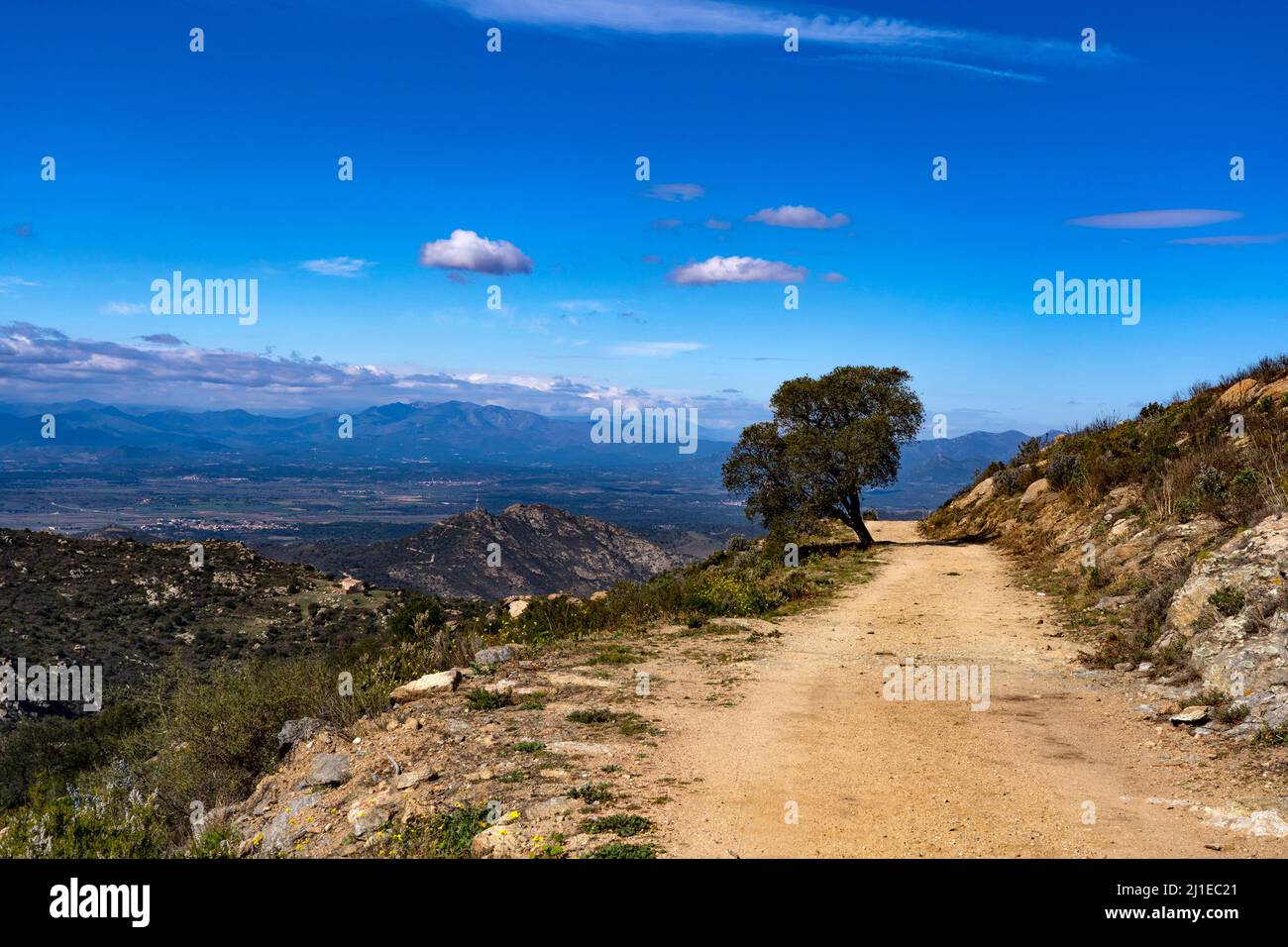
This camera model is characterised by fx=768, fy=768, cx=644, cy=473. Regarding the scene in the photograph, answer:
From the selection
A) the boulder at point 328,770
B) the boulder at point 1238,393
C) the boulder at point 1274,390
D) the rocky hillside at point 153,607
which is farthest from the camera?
the rocky hillside at point 153,607

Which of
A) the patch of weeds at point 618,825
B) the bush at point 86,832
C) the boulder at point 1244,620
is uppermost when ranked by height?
the boulder at point 1244,620

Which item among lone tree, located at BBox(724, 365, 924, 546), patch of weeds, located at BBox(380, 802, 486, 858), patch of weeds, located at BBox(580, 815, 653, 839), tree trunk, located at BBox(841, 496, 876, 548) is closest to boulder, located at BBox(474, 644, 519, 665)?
patch of weeds, located at BBox(380, 802, 486, 858)

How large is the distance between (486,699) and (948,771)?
586cm

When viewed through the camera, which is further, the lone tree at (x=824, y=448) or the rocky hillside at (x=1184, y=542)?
the lone tree at (x=824, y=448)

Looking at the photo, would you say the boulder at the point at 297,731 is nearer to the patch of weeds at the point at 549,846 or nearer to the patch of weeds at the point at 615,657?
the patch of weeds at the point at 615,657

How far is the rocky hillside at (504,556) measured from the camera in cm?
10388

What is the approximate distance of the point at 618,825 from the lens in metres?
6.60

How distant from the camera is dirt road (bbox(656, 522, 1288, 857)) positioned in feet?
20.2

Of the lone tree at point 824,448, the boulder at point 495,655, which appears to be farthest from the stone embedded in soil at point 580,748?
the lone tree at point 824,448

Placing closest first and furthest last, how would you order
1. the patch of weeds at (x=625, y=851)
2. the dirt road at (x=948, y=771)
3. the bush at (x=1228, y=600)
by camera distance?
the patch of weeds at (x=625, y=851)
the dirt road at (x=948, y=771)
the bush at (x=1228, y=600)

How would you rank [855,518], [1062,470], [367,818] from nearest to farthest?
1. [367,818]
2. [1062,470]
3. [855,518]

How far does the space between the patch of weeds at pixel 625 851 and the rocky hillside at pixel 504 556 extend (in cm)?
9244

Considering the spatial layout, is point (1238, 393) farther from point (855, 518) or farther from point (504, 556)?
point (504, 556)

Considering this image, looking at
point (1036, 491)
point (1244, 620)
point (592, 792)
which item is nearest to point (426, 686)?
point (592, 792)
